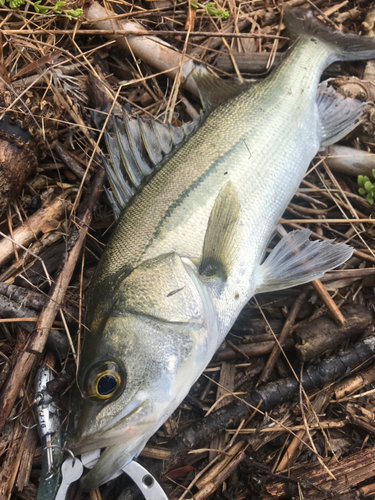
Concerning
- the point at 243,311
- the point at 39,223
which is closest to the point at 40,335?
the point at 39,223

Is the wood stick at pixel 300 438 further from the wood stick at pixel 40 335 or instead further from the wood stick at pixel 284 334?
the wood stick at pixel 40 335

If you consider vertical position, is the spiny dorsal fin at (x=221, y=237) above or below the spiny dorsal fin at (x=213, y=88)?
below

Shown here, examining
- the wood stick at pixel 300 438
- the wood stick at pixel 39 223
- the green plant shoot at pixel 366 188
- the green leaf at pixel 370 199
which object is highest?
the wood stick at pixel 39 223

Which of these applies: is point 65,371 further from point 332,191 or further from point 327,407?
point 332,191

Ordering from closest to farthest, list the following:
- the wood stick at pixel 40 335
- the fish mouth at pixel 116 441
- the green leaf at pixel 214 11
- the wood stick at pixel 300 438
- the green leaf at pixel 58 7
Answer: the fish mouth at pixel 116 441, the wood stick at pixel 40 335, the wood stick at pixel 300 438, the green leaf at pixel 58 7, the green leaf at pixel 214 11

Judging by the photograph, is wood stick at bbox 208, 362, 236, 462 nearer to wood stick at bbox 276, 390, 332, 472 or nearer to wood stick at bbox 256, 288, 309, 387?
wood stick at bbox 256, 288, 309, 387

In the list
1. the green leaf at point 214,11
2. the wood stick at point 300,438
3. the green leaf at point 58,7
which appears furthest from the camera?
the green leaf at point 214,11

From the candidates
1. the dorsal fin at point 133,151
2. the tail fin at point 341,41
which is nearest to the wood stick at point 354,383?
the dorsal fin at point 133,151
